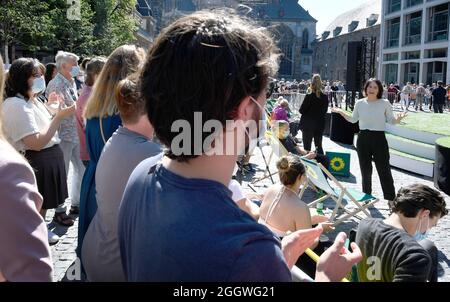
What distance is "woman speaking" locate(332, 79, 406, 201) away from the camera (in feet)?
23.2

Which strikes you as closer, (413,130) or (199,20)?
(199,20)

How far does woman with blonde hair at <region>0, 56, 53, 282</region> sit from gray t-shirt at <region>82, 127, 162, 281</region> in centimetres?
93

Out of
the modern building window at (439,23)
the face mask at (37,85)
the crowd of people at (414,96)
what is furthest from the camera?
the modern building window at (439,23)

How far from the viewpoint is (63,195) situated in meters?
5.40

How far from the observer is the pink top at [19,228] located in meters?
1.36

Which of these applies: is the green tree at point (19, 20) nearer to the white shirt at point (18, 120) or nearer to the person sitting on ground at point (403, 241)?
the white shirt at point (18, 120)

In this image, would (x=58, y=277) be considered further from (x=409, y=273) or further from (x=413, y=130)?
(x=413, y=130)

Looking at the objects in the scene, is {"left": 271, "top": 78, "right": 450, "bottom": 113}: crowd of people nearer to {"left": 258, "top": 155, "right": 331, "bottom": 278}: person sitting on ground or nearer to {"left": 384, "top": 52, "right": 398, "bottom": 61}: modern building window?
{"left": 384, "top": 52, "right": 398, "bottom": 61}: modern building window

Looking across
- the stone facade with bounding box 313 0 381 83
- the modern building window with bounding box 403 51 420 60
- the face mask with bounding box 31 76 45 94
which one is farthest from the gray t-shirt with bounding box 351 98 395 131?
the stone facade with bounding box 313 0 381 83

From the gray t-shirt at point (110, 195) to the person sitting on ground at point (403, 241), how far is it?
160 centimetres

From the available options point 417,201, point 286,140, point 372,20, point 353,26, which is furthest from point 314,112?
point 353,26

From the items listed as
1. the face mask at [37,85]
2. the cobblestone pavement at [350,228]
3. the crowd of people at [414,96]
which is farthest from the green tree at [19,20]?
the face mask at [37,85]
